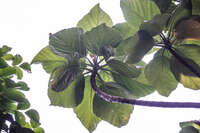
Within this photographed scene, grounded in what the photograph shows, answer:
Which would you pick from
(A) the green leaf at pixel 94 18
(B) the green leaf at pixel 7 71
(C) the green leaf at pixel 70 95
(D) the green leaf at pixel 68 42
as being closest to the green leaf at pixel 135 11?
(A) the green leaf at pixel 94 18

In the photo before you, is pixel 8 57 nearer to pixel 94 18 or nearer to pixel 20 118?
A: pixel 20 118

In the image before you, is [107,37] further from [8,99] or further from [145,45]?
[8,99]

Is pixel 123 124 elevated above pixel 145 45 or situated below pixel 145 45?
below

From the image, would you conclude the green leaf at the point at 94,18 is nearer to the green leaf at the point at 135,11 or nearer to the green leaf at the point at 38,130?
the green leaf at the point at 135,11

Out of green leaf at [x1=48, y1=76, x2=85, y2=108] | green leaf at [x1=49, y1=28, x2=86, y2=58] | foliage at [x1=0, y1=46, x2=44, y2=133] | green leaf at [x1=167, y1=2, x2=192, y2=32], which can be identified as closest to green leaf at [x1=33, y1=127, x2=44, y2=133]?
foliage at [x1=0, y1=46, x2=44, y2=133]

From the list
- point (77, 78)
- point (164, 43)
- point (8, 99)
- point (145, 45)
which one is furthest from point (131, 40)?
point (8, 99)

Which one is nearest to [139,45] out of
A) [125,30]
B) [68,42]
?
[125,30]

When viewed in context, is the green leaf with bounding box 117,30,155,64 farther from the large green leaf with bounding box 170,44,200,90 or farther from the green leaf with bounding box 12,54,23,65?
the green leaf with bounding box 12,54,23,65

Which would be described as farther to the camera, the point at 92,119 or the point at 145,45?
the point at 92,119
